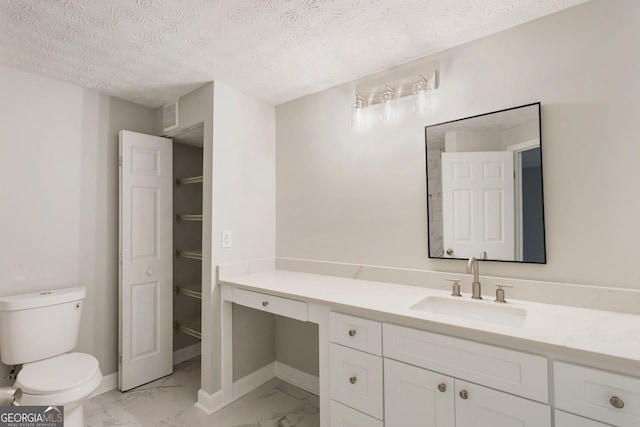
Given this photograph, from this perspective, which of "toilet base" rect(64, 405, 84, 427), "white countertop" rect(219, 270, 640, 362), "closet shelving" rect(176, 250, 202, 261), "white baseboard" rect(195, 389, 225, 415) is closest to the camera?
"white countertop" rect(219, 270, 640, 362)

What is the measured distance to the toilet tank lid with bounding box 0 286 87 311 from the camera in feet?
5.82

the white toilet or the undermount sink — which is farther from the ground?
the undermount sink

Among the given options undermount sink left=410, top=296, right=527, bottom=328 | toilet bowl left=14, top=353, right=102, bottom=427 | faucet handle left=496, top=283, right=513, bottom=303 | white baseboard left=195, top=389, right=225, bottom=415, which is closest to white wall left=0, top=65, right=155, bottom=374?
toilet bowl left=14, top=353, right=102, bottom=427

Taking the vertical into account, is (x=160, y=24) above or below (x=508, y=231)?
above

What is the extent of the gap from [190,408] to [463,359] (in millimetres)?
1861

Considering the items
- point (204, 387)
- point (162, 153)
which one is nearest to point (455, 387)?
point (204, 387)

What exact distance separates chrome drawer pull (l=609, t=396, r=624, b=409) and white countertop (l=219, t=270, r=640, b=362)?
0.13 m

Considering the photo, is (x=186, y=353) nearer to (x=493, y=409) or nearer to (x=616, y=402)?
(x=493, y=409)

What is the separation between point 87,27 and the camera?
1.55 meters

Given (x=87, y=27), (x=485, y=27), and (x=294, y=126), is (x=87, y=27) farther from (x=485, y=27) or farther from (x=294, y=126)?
(x=485, y=27)

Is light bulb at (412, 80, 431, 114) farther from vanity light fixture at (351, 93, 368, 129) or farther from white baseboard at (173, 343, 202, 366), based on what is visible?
white baseboard at (173, 343, 202, 366)

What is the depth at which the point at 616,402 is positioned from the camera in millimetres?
918

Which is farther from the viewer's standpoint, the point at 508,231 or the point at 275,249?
the point at 275,249

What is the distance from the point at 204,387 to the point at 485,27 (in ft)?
9.17
